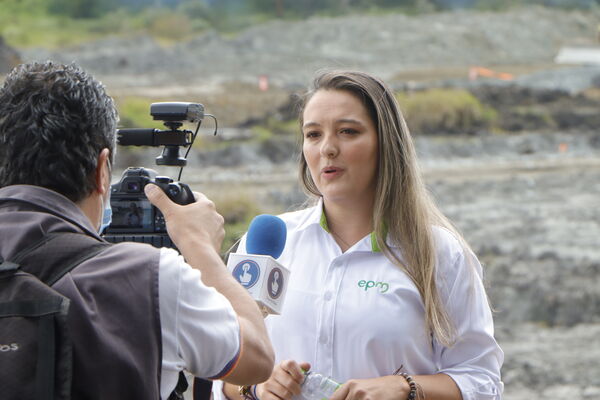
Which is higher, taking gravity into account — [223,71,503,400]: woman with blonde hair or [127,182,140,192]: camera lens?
[127,182,140,192]: camera lens

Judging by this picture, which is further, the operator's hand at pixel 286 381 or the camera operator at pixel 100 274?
the operator's hand at pixel 286 381

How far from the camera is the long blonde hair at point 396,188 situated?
2430 millimetres

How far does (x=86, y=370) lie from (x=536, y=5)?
161 ft

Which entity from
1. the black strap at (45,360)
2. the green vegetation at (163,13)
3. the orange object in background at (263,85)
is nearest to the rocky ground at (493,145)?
the orange object in background at (263,85)

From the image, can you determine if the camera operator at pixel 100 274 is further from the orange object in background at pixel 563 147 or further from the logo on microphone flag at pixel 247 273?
the orange object in background at pixel 563 147

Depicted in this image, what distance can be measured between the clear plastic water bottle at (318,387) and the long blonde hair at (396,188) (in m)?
0.34

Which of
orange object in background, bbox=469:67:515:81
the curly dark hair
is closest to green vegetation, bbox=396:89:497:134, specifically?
orange object in background, bbox=469:67:515:81

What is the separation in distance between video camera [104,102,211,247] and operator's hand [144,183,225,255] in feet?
0.55

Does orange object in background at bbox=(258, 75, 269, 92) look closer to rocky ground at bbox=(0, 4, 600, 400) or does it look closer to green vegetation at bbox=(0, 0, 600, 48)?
rocky ground at bbox=(0, 4, 600, 400)

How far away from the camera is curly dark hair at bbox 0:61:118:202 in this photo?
1689 millimetres

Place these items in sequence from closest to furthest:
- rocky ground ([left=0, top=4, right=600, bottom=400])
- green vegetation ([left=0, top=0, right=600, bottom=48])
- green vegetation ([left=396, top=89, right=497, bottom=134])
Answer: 1. rocky ground ([left=0, top=4, right=600, bottom=400])
2. green vegetation ([left=396, top=89, right=497, bottom=134])
3. green vegetation ([left=0, top=0, right=600, bottom=48])

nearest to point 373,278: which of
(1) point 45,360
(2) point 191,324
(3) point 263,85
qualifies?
(2) point 191,324

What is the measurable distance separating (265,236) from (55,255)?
0.76m

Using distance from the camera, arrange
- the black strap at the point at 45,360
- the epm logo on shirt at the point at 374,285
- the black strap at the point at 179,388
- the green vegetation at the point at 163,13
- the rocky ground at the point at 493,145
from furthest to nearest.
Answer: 1. the green vegetation at the point at 163,13
2. the rocky ground at the point at 493,145
3. the epm logo on shirt at the point at 374,285
4. the black strap at the point at 179,388
5. the black strap at the point at 45,360
